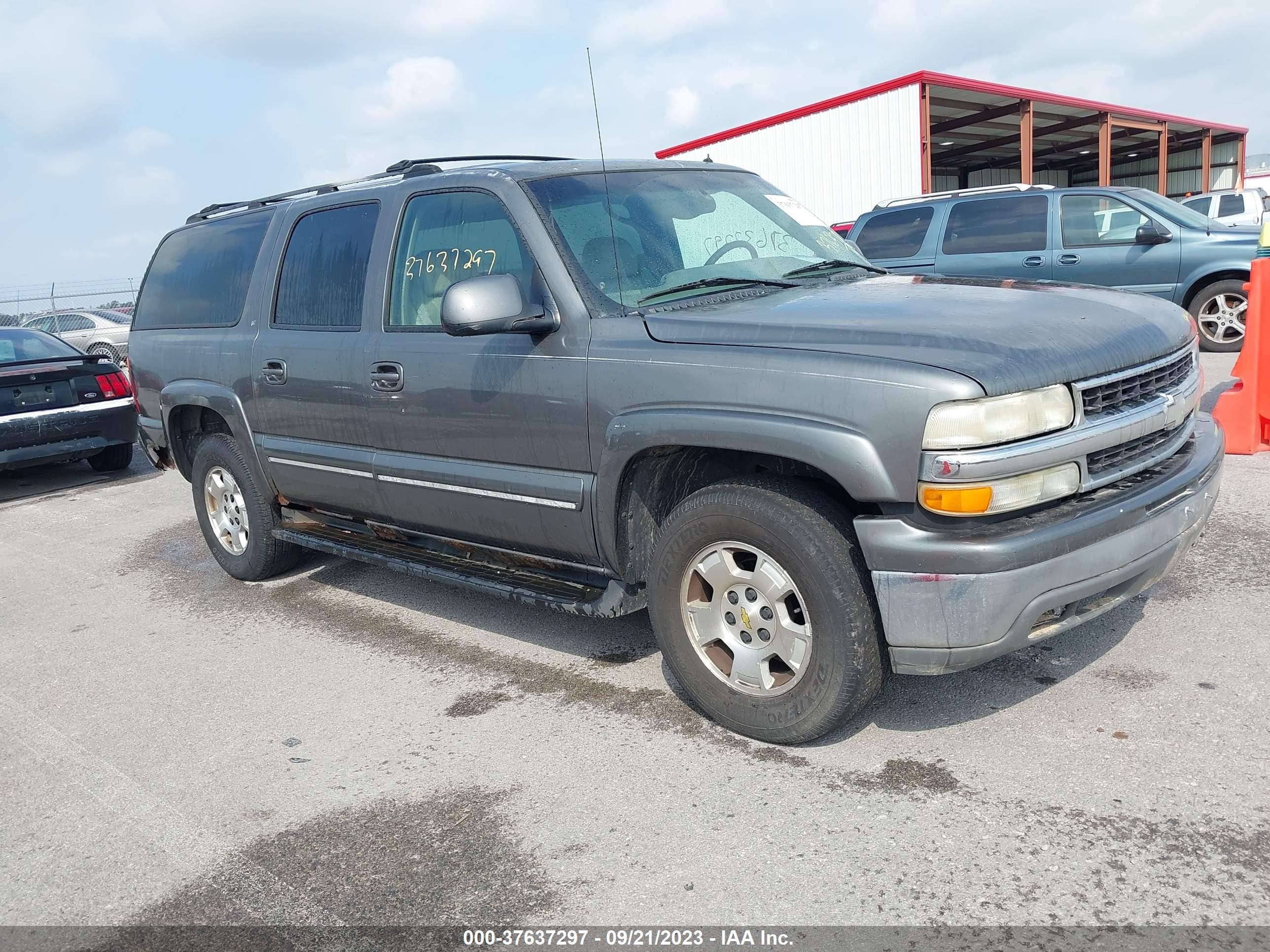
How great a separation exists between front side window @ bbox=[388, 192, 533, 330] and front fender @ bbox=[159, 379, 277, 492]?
1366mm

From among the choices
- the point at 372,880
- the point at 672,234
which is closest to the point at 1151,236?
the point at 672,234

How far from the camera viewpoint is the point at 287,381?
4.91 metres

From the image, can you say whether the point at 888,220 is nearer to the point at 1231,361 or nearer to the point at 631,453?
the point at 1231,361

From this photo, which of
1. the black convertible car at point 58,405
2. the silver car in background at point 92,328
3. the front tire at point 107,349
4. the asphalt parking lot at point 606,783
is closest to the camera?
the asphalt parking lot at point 606,783

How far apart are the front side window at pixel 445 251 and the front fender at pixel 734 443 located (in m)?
0.75

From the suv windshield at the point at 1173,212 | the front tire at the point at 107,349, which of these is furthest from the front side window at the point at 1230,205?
the front tire at the point at 107,349

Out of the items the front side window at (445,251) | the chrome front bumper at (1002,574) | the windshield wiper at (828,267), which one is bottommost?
the chrome front bumper at (1002,574)

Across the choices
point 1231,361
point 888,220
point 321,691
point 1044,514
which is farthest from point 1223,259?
point 321,691

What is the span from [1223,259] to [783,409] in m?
8.93

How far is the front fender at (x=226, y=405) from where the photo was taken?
5305mm

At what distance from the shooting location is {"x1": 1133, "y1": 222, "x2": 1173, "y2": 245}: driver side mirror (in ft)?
33.9

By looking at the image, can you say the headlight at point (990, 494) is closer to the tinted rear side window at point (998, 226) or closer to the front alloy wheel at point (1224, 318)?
the tinted rear side window at point (998, 226)

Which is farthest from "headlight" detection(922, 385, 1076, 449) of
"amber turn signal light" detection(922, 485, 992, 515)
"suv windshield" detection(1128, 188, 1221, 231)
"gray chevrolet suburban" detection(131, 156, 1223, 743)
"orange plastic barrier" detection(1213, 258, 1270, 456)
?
"suv windshield" detection(1128, 188, 1221, 231)

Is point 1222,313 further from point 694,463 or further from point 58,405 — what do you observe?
point 58,405
